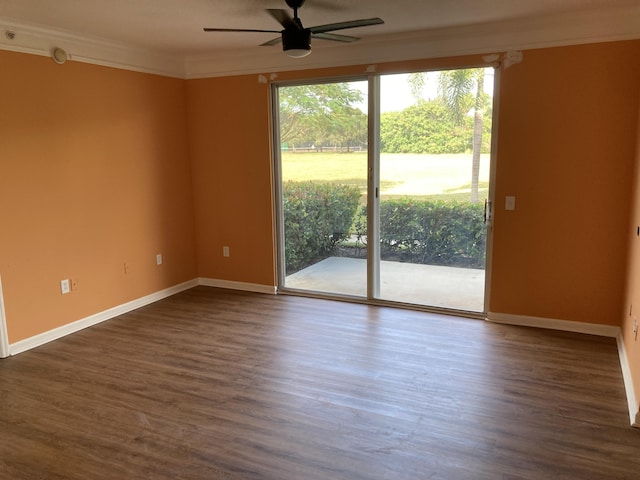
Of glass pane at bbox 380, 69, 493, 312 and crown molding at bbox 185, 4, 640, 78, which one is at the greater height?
crown molding at bbox 185, 4, 640, 78

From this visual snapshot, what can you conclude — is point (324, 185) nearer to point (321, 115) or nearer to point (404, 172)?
point (321, 115)

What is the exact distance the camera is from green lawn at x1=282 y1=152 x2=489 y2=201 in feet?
14.0

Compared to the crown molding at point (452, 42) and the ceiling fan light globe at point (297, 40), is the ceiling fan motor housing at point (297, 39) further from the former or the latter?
the crown molding at point (452, 42)

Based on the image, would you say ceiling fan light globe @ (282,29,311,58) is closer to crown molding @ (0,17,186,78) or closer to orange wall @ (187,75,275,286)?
orange wall @ (187,75,275,286)

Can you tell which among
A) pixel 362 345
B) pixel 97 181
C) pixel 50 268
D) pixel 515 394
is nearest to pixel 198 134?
pixel 97 181

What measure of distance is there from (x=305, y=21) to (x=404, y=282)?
2.57 meters

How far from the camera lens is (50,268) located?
389 cm

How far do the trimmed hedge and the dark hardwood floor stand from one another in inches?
25.2

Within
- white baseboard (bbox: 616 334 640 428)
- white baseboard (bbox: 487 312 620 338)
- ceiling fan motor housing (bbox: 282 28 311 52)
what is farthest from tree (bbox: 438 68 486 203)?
ceiling fan motor housing (bbox: 282 28 311 52)

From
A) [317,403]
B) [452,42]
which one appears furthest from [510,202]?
[317,403]

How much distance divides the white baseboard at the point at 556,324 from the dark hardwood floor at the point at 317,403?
0.11 meters

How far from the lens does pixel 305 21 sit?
364 centimetres

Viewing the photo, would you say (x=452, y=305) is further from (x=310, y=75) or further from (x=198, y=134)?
(x=198, y=134)

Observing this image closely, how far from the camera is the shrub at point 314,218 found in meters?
4.81
